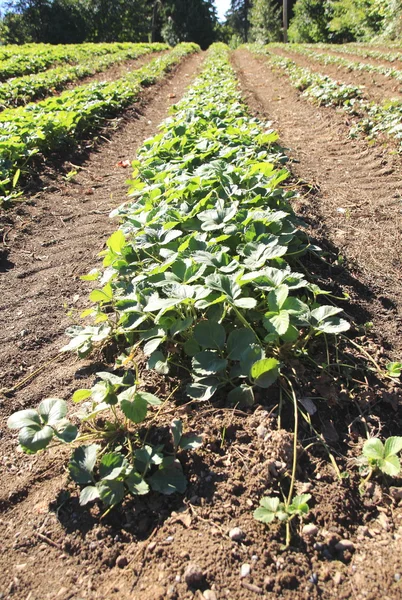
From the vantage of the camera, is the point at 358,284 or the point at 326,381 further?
the point at 358,284

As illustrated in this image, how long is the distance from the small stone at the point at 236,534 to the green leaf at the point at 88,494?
0.49 m

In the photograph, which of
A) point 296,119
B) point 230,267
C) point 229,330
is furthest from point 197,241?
point 296,119

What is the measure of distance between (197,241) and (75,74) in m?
14.6

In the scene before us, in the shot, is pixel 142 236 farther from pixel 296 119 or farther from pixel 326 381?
pixel 296 119

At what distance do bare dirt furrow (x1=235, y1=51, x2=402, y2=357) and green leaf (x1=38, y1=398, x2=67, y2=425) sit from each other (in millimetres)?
1739

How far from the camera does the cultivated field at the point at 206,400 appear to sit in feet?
4.49

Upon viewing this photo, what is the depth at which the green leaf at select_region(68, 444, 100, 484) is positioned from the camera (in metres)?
1.56

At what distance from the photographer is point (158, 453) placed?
161 cm

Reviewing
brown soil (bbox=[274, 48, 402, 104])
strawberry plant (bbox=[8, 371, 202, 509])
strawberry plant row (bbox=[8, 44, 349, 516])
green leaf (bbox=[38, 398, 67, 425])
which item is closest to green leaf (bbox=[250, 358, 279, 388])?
strawberry plant row (bbox=[8, 44, 349, 516])

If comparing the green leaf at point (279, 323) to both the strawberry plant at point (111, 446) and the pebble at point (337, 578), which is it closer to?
the strawberry plant at point (111, 446)

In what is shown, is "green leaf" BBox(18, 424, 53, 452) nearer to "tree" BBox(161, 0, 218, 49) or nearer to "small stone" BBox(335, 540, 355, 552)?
"small stone" BBox(335, 540, 355, 552)

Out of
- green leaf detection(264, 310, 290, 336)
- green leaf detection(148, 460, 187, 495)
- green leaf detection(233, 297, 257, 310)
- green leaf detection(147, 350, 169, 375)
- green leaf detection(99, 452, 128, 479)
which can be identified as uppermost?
green leaf detection(233, 297, 257, 310)

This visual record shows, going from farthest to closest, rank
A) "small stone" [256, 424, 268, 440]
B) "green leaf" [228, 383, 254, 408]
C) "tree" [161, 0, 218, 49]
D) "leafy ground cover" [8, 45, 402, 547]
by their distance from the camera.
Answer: "tree" [161, 0, 218, 49], "green leaf" [228, 383, 254, 408], "small stone" [256, 424, 268, 440], "leafy ground cover" [8, 45, 402, 547]

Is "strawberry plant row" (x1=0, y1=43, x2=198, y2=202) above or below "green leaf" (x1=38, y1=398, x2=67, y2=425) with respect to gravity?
above
